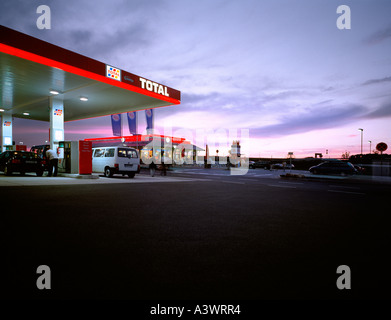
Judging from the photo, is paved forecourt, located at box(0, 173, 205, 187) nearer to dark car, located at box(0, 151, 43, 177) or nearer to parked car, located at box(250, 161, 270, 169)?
dark car, located at box(0, 151, 43, 177)

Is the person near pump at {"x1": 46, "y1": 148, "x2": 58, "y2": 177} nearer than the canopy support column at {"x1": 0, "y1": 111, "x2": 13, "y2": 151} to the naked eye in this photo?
Yes

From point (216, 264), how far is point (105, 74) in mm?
11799

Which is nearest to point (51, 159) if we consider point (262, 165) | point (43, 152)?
point (43, 152)

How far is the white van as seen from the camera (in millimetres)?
15219

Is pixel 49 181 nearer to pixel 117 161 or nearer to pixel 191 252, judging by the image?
pixel 117 161

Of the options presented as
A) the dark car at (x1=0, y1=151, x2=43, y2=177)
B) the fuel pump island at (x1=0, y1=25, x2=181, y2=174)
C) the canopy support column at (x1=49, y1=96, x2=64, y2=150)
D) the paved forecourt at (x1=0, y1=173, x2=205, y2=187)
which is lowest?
the paved forecourt at (x1=0, y1=173, x2=205, y2=187)

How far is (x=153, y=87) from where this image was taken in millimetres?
14562

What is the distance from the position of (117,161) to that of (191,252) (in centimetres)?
1280

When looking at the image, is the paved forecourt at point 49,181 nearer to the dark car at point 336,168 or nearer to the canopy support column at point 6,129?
the canopy support column at point 6,129

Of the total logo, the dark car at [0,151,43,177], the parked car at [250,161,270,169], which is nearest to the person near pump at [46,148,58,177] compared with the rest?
the dark car at [0,151,43,177]

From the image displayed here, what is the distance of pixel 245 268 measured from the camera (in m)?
2.97
